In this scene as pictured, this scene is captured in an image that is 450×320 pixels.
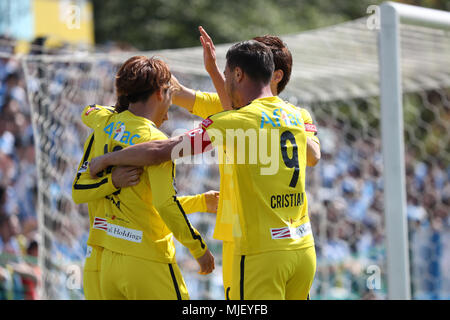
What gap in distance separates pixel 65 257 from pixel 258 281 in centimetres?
423

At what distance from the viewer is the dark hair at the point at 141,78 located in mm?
2625

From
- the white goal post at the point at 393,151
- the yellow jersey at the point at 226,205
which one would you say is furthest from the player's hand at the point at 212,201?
the white goal post at the point at 393,151

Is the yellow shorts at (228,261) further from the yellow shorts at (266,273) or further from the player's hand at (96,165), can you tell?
the player's hand at (96,165)

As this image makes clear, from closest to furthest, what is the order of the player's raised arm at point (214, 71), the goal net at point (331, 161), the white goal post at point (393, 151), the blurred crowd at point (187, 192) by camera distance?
the player's raised arm at point (214, 71) < the white goal post at point (393, 151) < the goal net at point (331, 161) < the blurred crowd at point (187, 192)

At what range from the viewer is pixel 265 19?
13570mm

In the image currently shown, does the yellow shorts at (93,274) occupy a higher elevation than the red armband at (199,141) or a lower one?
lower

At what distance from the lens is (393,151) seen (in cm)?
345

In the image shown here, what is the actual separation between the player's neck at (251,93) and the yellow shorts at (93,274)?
885 mm

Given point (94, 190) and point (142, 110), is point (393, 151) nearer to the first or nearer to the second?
point (142, 110)

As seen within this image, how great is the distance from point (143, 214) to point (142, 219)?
21 mm

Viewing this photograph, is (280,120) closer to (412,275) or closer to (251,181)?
(251,181)

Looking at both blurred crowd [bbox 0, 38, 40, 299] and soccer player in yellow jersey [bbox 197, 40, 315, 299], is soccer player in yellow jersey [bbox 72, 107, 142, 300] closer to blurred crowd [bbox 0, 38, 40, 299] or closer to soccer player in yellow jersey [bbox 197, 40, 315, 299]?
soccer player in yellow jersey [bbox 197, 40, 315, 299]

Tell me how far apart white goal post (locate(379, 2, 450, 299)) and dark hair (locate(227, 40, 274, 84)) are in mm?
1159
